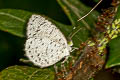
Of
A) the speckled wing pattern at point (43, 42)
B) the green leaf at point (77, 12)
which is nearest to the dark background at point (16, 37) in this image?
the green leaf at point (77, 12)

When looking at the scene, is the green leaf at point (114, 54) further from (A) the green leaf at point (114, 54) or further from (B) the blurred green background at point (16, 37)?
(B) the blurred green background at point (16, 37)

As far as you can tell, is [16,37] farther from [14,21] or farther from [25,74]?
[25,74]

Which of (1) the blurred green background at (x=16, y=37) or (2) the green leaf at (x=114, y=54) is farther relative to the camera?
(1) the blurred green background at (x=16, y=37)

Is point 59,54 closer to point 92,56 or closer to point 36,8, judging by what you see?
point 92,56

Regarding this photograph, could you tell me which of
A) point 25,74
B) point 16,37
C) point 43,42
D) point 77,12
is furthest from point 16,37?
point 25,74

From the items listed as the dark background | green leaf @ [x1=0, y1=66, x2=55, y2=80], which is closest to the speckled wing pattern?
green leaf @ [x1=0, y1=66, x2=55, y2=80]
